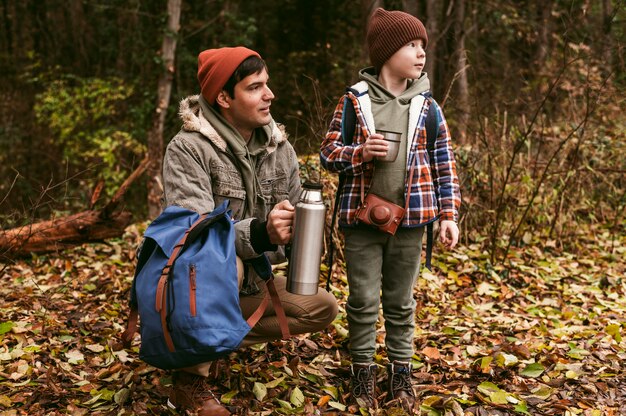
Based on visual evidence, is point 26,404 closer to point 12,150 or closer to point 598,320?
point 598,320

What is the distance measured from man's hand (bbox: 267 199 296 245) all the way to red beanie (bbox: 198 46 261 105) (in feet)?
2.25

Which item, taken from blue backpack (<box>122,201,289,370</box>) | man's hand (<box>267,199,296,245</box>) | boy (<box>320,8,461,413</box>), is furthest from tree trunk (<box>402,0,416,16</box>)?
blue backpack (<box>122,201,289,370</box>)

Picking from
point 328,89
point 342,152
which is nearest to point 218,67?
point 342,152

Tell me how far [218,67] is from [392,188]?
103cm

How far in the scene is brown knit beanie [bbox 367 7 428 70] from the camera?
10.2ft

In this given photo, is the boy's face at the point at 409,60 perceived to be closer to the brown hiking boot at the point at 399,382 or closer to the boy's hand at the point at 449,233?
the boy's hand at the point at 449,233

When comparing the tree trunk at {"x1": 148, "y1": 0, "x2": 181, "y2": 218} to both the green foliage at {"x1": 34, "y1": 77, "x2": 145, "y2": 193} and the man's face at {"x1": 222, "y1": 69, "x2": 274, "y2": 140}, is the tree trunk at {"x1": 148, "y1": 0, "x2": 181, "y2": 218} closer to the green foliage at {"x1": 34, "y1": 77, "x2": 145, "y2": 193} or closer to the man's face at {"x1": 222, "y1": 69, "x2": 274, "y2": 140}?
the green foliage at {"x1": 34, "y1": 77, "x2": 145, "y2": 193}

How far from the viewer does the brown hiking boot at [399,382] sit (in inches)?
131

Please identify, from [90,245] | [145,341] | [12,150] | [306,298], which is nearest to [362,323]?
[306,298]

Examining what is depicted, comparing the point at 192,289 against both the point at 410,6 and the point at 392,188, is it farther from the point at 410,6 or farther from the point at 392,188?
the point at 410,6

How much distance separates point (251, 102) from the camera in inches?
121

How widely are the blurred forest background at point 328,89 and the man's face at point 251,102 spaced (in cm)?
224

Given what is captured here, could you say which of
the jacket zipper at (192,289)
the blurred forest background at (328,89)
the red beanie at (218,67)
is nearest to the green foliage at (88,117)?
the blurred forest background at (328,89)

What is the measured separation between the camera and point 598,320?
15.6ft
